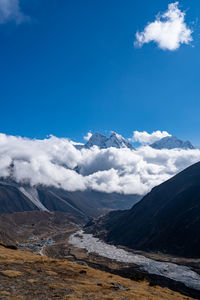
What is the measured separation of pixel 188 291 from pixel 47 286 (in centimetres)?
8785

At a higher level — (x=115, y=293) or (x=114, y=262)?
(x=115, y=293)

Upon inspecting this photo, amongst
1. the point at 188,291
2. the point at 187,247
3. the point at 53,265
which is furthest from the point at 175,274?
the point at 53,265

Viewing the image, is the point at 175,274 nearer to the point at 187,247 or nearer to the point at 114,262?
the point at 114,262

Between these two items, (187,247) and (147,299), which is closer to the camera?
(147,299)

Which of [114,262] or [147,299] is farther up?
[147,299]

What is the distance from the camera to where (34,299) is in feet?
90.5

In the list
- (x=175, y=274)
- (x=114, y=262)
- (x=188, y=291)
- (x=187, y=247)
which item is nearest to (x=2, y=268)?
(x=188, y=291)

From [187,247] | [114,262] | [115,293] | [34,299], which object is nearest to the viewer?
[34,299]

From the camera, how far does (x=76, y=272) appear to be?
50.7m

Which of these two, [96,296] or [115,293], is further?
[115,293]

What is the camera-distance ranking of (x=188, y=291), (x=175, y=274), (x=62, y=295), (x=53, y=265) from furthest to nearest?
(x=175, y=274) → (x=188, y=291) → (x=53, y=265) → (x=62, y=295)

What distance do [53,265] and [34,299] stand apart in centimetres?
2829

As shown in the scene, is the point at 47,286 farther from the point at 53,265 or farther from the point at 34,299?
the point at 53,265

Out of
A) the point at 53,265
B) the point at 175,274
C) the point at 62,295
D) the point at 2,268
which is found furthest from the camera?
the point at 175,274
